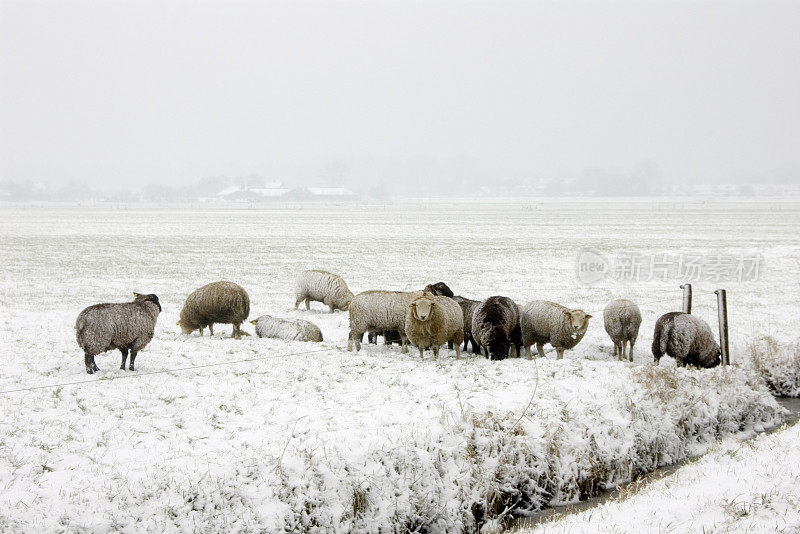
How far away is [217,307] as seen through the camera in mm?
15602

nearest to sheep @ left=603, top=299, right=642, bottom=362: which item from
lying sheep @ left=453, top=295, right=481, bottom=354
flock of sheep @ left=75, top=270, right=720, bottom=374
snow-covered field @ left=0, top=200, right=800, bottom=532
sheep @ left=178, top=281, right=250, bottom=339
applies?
flock of sheep @ left=75, top=270, right=720, bottom=374

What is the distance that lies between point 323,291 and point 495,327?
7949 mm

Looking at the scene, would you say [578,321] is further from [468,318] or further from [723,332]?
[723,332]

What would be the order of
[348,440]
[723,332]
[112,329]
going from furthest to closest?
1. [723,332]
2. [112,329]
3. [348,440]

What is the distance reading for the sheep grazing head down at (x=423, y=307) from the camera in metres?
12.9

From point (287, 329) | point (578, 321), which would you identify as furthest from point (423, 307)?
point (287, 329)

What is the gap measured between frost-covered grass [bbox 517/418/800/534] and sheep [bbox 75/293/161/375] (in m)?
7.32

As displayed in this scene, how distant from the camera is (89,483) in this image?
7.39m

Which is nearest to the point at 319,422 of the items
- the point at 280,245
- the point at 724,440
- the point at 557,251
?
the point at 724,440

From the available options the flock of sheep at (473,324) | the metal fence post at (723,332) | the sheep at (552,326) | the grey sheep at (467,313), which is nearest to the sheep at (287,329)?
the flock of sheep at (473,324)

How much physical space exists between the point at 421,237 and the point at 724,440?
1512 inches

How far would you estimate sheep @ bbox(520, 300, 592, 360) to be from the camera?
13586mm

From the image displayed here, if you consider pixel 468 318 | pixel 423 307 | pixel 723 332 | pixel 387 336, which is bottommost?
pixel 387 336

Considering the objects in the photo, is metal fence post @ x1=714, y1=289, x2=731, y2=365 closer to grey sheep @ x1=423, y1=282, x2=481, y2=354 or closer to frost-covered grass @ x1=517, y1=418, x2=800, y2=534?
frost-covered grass @ x1=517, y1=418, x2=800, y2=534
